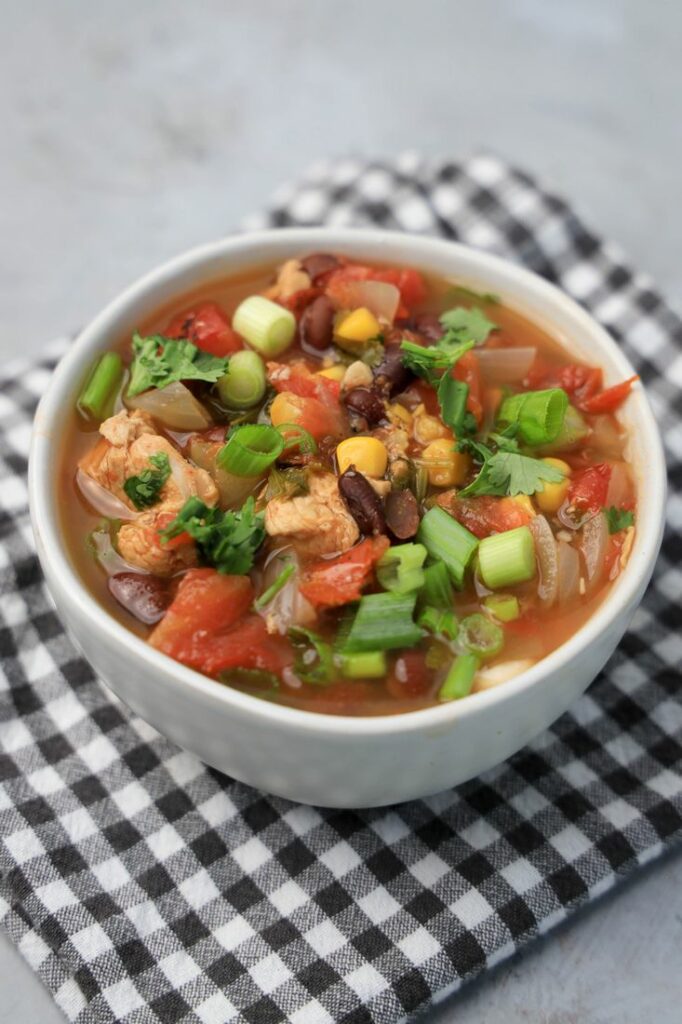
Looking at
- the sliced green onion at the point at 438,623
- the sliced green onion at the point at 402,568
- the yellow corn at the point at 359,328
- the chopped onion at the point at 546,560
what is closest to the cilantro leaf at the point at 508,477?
the chopped onion at the point at 546,560

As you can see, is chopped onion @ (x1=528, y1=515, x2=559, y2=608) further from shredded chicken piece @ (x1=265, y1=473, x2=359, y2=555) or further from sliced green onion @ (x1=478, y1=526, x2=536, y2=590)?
shredded chicken piece @ (x1=265, y1=473, x2=359, y2=555)

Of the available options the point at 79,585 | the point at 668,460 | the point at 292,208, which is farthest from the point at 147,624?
the point at 292,208

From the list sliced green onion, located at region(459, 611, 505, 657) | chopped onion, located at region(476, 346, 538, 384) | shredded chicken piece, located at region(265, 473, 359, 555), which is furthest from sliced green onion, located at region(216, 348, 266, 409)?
sliced green onion, located at region(459, 611, 505, 657)

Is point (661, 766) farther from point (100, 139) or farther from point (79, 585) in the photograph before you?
point (100, 139)

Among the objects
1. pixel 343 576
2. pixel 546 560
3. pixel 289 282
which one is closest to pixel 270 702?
pixel 343 576

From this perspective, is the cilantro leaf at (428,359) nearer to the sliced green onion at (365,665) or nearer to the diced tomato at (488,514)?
the diced tomato at (488,514)

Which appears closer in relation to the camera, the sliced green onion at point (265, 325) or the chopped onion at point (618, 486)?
the chopped onion at point (618, 486)
